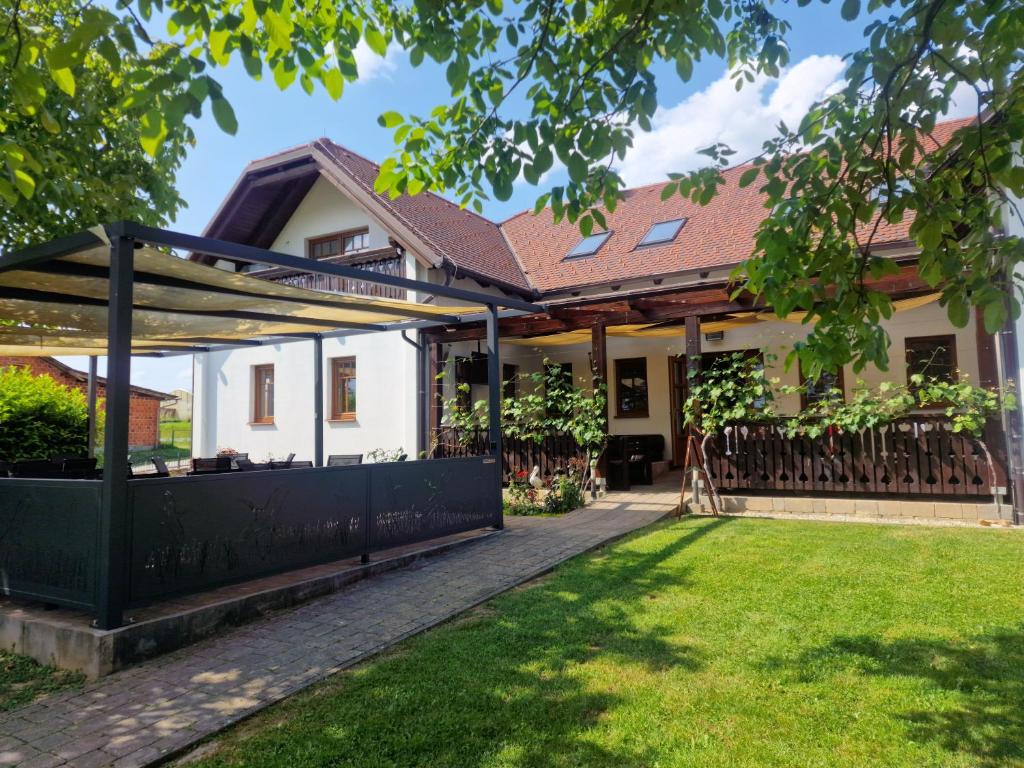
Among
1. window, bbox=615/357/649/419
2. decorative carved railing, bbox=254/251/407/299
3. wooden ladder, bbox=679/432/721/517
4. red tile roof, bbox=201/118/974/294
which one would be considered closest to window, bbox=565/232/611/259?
red tile roof, bbox=201/118/974/294

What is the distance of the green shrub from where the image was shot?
36.8ft

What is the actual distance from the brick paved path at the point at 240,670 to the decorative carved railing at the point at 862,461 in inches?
158

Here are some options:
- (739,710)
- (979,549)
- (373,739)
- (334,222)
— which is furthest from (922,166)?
(334,222)

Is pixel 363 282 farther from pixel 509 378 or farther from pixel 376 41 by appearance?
pixel 376 41

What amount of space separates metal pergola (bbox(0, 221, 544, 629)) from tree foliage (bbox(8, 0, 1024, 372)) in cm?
122

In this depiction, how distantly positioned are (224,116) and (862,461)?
30.0 feet

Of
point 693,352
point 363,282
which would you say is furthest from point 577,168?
point 363,282

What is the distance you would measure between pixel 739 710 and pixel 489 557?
387 cm

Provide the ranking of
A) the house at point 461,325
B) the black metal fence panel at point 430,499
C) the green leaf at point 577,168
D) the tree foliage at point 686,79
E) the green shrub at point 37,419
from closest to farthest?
the tree foliage at point 686,79 < the green leaf at point 577,168 < the black metal fence panel at point 430,499 < the green shrub at point 37,419 < the house at point 461,325

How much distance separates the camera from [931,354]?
11305mm

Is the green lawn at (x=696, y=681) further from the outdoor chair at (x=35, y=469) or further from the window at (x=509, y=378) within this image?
the window at (x=509, y=378)

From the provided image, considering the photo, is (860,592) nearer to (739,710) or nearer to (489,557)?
(739,710)

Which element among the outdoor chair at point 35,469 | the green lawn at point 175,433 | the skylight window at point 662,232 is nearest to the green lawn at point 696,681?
the outdoor chair at point 35,469

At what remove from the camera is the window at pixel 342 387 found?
47.2 ft
